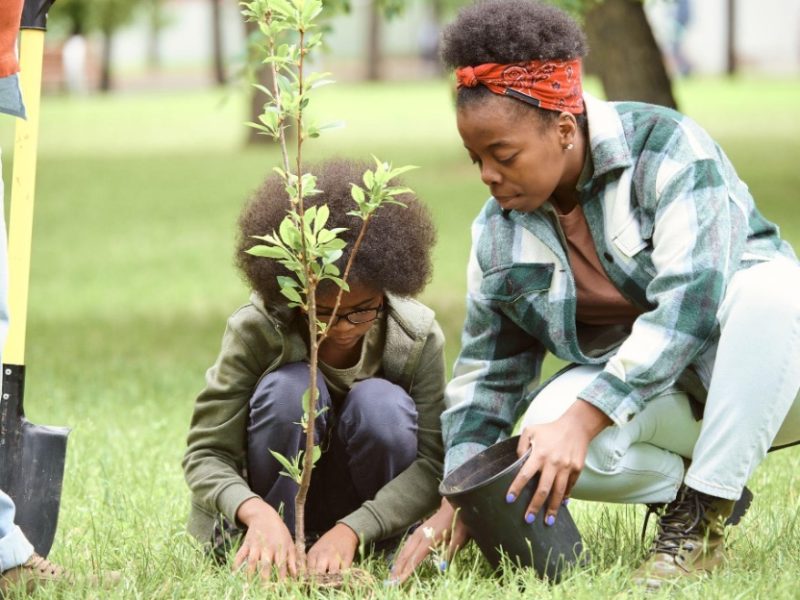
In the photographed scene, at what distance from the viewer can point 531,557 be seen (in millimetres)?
3082

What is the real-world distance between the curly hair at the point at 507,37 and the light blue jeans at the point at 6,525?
1011 millimetres

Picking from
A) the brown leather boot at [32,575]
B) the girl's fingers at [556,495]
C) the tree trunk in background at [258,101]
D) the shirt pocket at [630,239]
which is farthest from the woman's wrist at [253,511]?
the tree trunk in background at [258,101]

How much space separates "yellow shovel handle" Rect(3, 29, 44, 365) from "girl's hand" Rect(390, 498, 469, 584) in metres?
1.01

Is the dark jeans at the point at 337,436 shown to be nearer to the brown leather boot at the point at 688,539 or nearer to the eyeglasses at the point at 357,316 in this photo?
the eyeglasses at the point at 357,316

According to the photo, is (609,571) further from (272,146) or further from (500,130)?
(272,146)

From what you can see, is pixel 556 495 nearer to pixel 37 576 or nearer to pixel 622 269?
pixel 622 269

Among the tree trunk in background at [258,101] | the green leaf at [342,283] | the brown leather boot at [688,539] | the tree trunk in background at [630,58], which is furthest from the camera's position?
the tree trunk in background at [258,101]

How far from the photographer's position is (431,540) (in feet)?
10.7

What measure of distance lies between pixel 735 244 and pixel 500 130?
0.58 metres

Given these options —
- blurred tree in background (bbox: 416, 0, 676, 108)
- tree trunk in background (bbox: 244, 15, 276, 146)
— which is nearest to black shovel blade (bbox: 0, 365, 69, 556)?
blurred tree in background (bbox: 416, 0, 676, 108)

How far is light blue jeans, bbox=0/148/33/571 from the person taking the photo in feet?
9.84

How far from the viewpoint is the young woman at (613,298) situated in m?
3.06

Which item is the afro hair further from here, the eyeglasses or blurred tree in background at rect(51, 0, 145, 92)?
blurred tree in background at rect(51, 0, 145, 92)

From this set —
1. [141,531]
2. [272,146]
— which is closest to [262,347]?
[141,531]
